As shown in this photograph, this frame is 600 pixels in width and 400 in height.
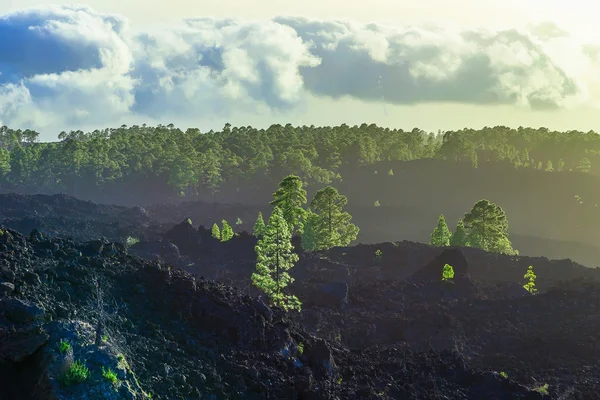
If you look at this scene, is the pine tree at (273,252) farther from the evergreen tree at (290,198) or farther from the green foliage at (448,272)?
the evergreen tree at (290,198)

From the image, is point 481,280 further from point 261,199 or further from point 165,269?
point 261,199

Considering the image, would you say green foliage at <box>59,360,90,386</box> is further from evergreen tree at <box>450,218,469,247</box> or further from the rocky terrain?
evergreen tree at <box>450,218,469,247</box>

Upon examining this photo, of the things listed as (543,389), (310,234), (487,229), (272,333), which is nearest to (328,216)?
(310,234)

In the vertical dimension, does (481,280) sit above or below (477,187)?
below

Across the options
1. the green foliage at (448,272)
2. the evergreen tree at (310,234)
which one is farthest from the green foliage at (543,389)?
the evergreen tree at (310,234)

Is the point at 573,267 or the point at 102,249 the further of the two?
the point at 573,267

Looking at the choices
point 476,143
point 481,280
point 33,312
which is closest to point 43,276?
point 33,312

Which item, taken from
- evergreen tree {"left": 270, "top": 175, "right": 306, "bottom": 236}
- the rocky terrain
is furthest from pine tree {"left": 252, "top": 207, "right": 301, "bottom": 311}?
evergreen tree {"left": 270, "top": 175, "right": 306, "bottom": 236}
